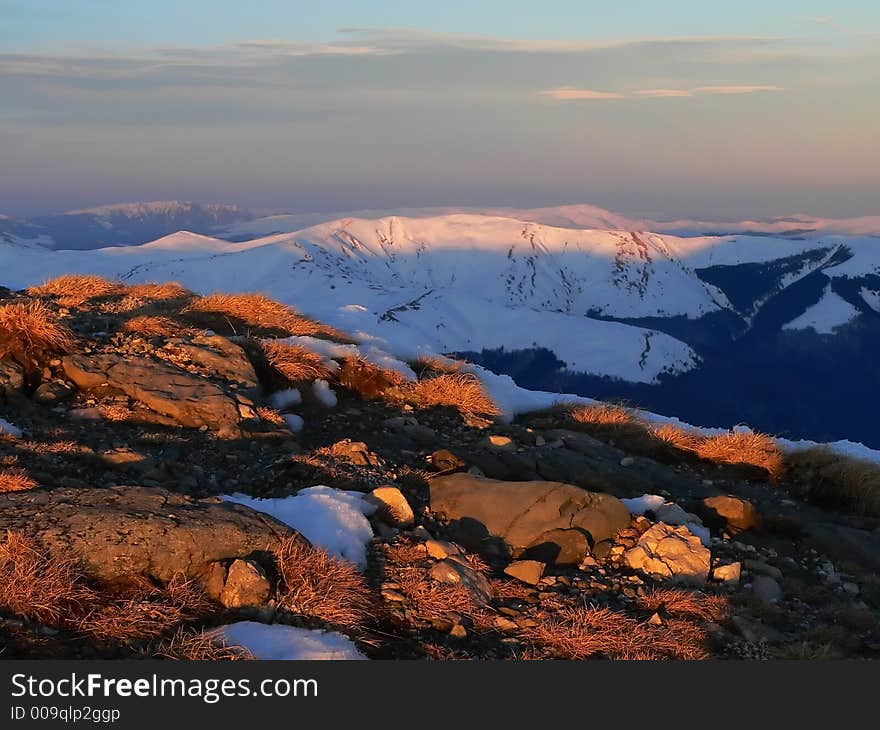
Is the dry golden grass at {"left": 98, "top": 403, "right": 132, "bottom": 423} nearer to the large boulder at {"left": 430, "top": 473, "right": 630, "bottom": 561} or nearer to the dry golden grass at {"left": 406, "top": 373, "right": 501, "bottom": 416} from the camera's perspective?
the large boulder at {"left": 430, "top": 473, "right": 630, "bottom": 561}

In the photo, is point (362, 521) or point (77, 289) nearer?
point (362, 521)

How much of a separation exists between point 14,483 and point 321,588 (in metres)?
2.94

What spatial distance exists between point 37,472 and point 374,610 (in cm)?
382

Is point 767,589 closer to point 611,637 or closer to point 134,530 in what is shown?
point 611,637

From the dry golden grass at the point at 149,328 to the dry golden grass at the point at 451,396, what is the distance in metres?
4.30

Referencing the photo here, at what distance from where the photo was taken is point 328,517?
691 cm

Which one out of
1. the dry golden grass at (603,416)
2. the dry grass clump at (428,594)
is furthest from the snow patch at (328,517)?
the dry golden grass at (603,416)

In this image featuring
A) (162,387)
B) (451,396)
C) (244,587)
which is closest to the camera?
(244,587)

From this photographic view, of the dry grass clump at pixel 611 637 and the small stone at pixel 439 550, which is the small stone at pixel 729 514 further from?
the small stone at pixel 439 550

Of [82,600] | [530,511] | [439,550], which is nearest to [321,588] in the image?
[439,550]

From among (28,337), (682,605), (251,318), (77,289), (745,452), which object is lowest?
(745,452)

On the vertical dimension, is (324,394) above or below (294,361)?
below

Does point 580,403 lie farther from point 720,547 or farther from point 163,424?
→ point 163,424

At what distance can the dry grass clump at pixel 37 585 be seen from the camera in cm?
474
